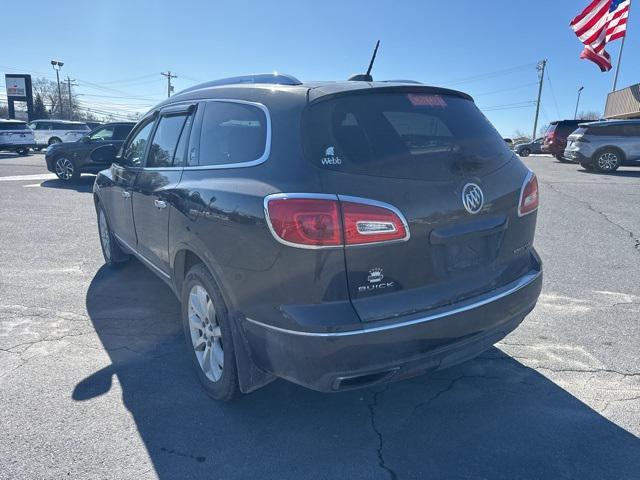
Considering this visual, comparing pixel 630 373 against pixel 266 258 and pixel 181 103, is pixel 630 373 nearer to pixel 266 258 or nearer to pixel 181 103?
pixel 266 258

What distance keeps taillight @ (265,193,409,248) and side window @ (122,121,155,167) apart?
236cm

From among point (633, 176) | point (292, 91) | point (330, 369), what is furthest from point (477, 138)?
point (633, 176)

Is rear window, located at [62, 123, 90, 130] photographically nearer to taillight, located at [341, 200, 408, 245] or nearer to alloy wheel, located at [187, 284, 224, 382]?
alloy wheel, located at [187, 284, 224, 382]

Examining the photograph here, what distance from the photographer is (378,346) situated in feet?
7.09

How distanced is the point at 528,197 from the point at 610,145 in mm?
16130

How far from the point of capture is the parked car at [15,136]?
2334cm

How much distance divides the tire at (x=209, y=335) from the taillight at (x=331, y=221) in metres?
0.74

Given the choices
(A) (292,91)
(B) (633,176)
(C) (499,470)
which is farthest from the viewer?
(B) (633,176)

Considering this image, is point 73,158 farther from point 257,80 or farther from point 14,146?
point 14,146

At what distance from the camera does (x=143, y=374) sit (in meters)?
3.26

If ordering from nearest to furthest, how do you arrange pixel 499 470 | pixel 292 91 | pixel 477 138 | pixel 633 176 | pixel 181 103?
pixel 499 470
pixel 292 91
pixel 477 138
pixel 181 103
pixel 633 176

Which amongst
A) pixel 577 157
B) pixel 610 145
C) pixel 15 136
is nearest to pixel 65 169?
pixel 15 136

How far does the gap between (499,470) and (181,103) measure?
311cm

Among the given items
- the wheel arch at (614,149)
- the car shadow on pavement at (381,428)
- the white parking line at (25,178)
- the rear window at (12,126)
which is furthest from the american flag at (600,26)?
the rear window at (12,126)
